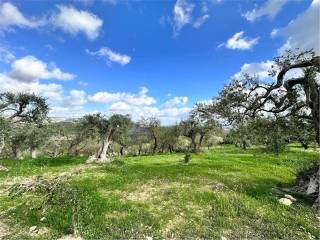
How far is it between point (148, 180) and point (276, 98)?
12.3 meters

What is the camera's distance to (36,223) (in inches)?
648

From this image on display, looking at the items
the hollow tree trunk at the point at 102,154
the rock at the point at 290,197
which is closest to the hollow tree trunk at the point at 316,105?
the rock at the point at 290,197

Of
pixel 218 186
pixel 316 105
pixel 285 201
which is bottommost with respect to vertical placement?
pixel 285 201

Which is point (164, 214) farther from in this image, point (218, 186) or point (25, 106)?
point (25, 106)

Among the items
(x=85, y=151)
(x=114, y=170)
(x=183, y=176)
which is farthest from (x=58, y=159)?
(x=85, y=151)

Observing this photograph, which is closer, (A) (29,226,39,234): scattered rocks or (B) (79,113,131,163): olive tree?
(A) (29,226,39,234): scattered rocks

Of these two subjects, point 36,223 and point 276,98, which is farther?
point 276,98

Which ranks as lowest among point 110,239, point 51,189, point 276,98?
point 110,239

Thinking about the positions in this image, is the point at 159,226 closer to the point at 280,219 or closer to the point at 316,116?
the point at 280,219

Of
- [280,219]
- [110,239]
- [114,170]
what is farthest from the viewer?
[114,170]

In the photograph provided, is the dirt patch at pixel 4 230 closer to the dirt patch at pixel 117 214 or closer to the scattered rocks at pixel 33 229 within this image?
the scattered rocks at pixel 33 229

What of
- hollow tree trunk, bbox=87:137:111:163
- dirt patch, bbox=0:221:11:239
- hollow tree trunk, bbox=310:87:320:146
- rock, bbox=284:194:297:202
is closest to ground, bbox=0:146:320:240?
dirt patch, bbox=0:221:11:239

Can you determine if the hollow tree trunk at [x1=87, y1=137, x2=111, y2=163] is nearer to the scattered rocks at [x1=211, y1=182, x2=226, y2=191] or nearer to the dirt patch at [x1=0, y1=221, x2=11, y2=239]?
the scattered rocks at [x1=211, y1=182, x2=226, y2=191]

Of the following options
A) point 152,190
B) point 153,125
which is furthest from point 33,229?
point 153,125
